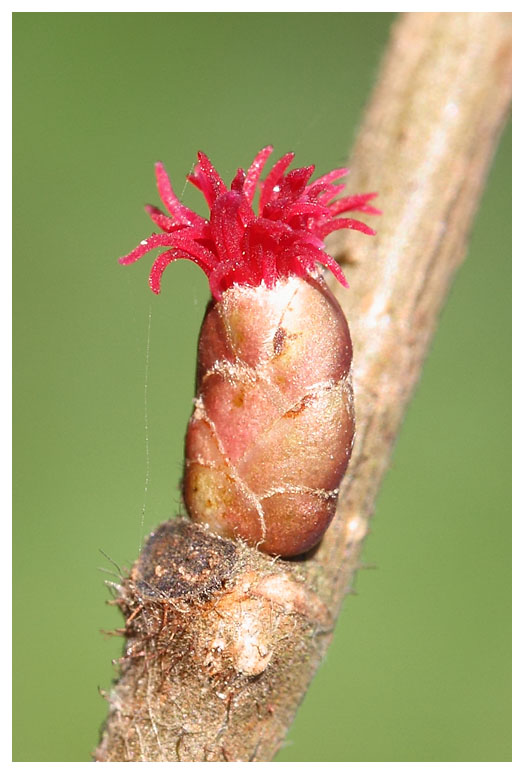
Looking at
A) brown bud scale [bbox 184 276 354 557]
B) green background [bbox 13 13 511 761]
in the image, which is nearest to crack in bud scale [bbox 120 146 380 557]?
brown bud scale [bbox 184 276 354 557]

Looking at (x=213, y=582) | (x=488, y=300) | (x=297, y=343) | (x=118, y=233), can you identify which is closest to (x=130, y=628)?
(x=213, y=582)

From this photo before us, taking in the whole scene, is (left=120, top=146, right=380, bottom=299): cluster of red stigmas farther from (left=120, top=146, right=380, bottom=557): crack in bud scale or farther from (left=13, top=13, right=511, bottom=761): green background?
(left=13, top=13, right=511, bottom=761): green background

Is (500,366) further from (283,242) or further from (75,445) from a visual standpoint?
(283,242)

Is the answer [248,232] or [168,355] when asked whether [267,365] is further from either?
[168,355]

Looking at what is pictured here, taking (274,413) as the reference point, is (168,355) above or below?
above

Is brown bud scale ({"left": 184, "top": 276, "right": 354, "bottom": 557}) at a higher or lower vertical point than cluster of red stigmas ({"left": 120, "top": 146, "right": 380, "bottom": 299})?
lower

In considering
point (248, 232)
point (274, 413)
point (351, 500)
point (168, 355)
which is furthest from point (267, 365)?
point (168, 355)
